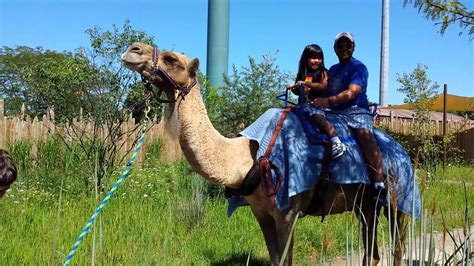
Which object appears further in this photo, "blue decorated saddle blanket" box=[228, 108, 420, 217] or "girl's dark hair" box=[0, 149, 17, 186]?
"blue decorated saddle blanket" box=[228, 108, 420, 217]

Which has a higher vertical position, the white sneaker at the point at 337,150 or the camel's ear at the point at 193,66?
the camel's ear at the point at 193,66

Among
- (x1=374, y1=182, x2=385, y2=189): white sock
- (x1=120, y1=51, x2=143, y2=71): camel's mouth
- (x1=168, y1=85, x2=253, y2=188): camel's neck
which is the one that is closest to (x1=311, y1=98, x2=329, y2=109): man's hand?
(x1=374, y1=182, x2=385, y2=189): white sock

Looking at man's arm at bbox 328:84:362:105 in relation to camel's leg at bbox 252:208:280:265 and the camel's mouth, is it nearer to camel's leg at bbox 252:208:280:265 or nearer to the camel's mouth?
camel's leg at bbox 252:208:280:265

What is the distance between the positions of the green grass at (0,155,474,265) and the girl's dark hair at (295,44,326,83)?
1.42 metres

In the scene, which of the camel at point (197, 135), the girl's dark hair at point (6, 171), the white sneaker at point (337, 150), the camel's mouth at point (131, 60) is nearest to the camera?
the girl's dark hair at point (6, 171)

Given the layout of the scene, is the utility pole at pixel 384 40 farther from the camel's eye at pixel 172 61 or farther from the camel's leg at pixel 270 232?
the camel's eye at pixel 172 61

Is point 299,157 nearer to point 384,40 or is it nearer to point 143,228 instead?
point 143,228

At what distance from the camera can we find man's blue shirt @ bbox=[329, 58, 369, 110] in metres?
4.58

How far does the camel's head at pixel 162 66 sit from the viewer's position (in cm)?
355

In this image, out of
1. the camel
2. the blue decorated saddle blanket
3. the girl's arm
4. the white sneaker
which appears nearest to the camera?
the camel

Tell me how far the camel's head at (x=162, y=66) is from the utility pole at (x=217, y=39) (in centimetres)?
1450

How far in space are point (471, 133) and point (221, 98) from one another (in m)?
17.9

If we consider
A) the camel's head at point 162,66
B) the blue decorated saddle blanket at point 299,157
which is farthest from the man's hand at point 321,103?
the camel's head at point 162,66

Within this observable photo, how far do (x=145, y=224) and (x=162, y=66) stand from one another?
8.17 ft
